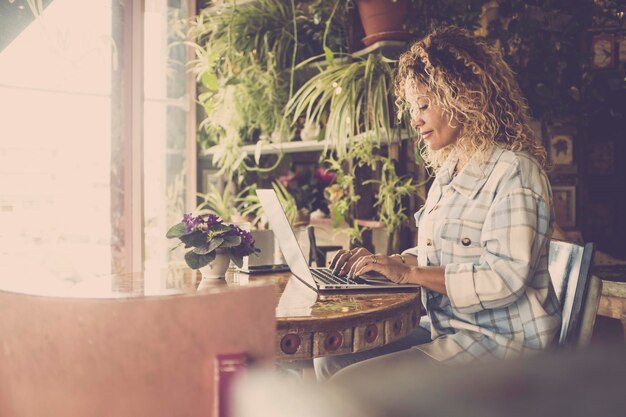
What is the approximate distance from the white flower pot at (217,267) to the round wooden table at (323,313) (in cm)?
2

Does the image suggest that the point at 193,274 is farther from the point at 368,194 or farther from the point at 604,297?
the point at 604,297

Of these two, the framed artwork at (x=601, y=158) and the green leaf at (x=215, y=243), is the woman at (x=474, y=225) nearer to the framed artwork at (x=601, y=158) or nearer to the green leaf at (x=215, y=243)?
the green leaf at (x=215, y=243)

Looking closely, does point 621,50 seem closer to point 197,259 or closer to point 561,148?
point 561,148

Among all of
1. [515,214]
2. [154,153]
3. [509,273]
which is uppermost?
[154,153]

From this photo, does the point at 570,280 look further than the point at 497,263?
Yes

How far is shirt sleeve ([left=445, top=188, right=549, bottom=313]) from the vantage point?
140cm

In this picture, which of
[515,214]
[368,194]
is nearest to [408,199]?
[368,194]

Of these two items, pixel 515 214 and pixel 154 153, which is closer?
pixel 515 214

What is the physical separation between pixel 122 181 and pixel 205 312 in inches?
118

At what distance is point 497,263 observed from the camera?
1.42 meters

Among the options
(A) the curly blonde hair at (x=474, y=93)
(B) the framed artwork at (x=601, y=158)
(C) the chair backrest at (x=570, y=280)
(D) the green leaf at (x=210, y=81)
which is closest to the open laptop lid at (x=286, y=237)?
(A) the curly blonde hair at (x=474, y=93)

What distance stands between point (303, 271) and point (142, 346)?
3.09ft

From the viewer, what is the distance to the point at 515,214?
1.42 meters

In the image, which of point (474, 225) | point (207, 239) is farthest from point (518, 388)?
point (207, 239)
